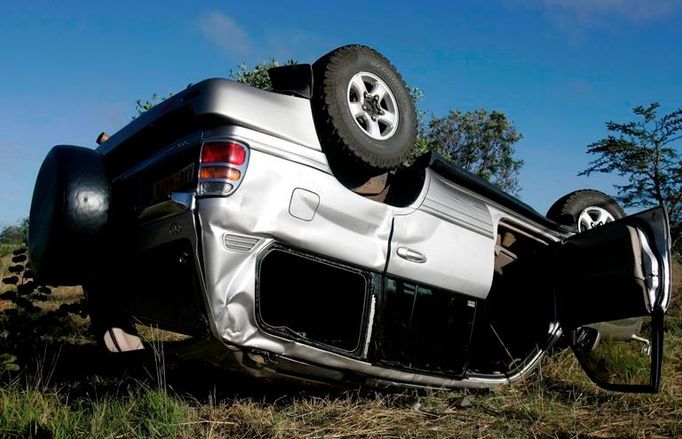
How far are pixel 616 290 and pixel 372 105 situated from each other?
2.14 m

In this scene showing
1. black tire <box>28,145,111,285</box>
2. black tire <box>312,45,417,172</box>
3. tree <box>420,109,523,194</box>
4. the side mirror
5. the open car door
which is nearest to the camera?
black tire <box>28,145,111,285</box>

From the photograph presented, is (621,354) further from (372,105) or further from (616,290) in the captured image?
(372,105)

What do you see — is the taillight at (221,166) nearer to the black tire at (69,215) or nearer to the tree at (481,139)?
the black tire at (69,215)

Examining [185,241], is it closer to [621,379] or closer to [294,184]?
[294,184]

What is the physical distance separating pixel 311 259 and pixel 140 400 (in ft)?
3.83

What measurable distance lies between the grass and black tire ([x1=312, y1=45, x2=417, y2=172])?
137cm

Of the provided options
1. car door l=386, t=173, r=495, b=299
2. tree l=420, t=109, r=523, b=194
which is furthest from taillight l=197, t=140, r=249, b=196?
tree l=420, t=109, r=523, b=194

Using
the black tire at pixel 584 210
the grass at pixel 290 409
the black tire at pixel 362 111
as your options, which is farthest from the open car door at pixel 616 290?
the black tire at pixel 362 111

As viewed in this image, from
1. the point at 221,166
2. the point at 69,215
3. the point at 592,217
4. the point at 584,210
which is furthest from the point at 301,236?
the point at 592,217

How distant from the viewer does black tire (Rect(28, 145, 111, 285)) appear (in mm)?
2795

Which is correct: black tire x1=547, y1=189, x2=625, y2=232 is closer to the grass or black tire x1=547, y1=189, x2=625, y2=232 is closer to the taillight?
the grass

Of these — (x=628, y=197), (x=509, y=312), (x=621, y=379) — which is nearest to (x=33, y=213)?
(x=509, y=312)

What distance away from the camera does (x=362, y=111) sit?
10.3 ft

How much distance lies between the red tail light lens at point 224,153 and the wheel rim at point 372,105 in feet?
2.21
